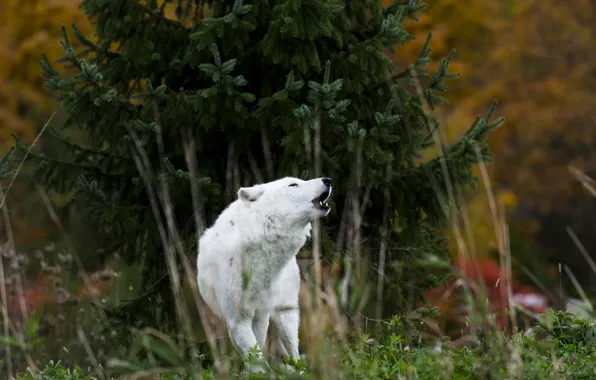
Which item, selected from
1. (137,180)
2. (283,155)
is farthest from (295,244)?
(137,180)

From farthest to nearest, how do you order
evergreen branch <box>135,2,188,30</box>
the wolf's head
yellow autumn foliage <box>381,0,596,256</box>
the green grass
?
yellow autumn foliage <box>381,0,596,256</box> < evergreen branch <box>135,2,188,30</box> < the wolf's head < the green grass

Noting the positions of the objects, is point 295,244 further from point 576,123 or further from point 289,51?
point 576,123

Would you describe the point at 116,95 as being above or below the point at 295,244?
above

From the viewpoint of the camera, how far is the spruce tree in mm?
7238

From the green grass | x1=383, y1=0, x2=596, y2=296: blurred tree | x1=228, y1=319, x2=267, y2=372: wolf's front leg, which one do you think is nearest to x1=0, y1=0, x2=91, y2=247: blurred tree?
x1=383, y1=0, x2=596, y2=296: blurred tree

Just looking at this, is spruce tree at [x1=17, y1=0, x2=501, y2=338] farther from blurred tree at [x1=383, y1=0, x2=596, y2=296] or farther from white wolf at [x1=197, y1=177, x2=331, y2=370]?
blurred tree at [x1=383, y1=0, x2=596, y2=296]

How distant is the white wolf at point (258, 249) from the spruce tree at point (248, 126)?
71cm

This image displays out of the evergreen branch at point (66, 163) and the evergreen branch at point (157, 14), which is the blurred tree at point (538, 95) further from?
the evergreen branch at point (66, 163)

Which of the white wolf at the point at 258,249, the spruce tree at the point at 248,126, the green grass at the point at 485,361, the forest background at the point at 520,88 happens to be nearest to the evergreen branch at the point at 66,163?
A: the spruce tree at the point at 248,126

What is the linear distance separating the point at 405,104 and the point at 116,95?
7.69 feet

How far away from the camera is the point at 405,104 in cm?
778

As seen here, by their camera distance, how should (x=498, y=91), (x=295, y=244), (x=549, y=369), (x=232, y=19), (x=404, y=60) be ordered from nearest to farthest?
(x=549, y=369) < (x=295, y=244) < (x=232, y=19) < (x=404, y=60) < (x=498, y=91)

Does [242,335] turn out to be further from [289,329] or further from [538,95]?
[538,95]

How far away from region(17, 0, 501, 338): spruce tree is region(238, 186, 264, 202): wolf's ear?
67 centimetres
